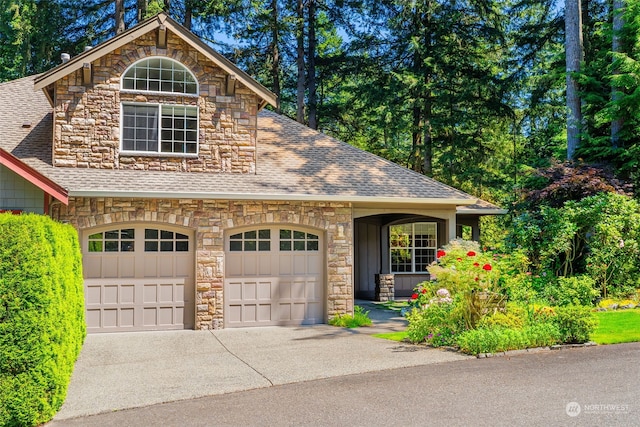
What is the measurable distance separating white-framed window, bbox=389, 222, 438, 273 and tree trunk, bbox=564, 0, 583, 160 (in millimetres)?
5120

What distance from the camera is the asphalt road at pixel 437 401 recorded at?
239 inches

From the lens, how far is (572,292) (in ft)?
43.2

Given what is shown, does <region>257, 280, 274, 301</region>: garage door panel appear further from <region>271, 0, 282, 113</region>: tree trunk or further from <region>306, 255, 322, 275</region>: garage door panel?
<region>271, 0, 282, 113</region>: tree trunk

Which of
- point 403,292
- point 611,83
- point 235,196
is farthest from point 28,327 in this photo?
point 611,83

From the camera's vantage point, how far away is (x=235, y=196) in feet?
40.9

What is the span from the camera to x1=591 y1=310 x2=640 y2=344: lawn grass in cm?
1013

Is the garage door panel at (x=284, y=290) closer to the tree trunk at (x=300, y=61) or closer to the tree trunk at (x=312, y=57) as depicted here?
the tree trunk at (x=300, y=61)

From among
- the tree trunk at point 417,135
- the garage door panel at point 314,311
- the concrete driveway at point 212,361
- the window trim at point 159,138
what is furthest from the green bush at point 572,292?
the tree trunk at point 417,135

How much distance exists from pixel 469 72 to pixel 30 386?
832 inches

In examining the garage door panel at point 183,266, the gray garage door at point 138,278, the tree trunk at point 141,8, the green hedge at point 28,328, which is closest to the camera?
the green hedge at point 28,328

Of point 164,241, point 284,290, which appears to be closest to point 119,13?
point 164,241

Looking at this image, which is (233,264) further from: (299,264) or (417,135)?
(417,135)

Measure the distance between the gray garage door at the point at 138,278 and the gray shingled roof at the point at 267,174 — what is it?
1.02 metres

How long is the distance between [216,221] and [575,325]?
24.4 ft
